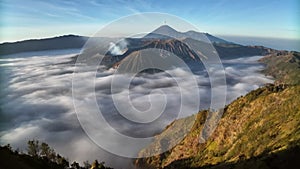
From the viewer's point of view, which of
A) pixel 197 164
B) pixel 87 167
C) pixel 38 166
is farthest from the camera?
pixel 197 164

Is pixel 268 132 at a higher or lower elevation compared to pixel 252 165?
lower

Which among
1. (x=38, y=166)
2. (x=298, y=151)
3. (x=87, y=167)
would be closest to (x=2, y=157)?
(x=38, y=166)

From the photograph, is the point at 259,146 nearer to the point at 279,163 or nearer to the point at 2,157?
the point at 279,163

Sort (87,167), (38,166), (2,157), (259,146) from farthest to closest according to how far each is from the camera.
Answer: (259,146) < (87,167) < (38,166) < (2,157)

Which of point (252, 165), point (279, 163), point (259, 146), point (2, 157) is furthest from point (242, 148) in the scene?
point (2, 157)

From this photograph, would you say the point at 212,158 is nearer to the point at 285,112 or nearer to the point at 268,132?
the point at 268,132

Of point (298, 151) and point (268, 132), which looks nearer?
point (298, 151)

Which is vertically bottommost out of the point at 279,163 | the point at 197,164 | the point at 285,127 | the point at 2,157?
the point at 197,164

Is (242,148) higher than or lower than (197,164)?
higher

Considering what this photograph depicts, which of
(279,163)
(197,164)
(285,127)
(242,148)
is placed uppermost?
(279,163)
